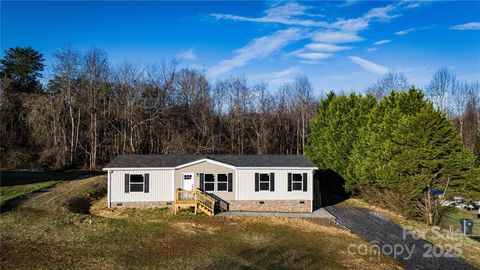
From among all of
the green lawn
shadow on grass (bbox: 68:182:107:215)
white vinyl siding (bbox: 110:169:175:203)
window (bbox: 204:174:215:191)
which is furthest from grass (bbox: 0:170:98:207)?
the green lawn

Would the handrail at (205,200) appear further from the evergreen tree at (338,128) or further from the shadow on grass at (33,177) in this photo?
the shadow on grass at (33,177)

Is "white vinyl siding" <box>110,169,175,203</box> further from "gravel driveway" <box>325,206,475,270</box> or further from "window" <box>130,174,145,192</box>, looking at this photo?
"gravel driveway" <box>325,206,475,270</box>

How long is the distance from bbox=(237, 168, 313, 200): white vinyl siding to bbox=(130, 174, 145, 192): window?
5865mm

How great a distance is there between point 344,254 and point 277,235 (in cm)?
340

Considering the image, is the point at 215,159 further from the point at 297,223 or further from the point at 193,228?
the point at 297,223

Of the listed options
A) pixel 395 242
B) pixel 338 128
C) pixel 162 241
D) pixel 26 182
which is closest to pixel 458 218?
pixel 338 128

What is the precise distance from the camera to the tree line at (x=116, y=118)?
38.3 metres

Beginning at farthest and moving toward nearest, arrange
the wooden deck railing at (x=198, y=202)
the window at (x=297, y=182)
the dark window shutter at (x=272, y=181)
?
1. the window at (x=297, y=182)
2. the dark window shutter at (x=272, y=181)
3. the wooden deck railing at (x=198, y=202)

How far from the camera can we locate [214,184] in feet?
68.7

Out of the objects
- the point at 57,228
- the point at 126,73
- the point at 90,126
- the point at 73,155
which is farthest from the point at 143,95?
the point at 57,228

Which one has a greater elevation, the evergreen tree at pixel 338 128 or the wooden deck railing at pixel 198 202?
the evergreen tree at pixel 338 128

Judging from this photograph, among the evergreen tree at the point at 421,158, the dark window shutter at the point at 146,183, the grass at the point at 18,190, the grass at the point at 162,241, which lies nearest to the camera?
the grass at the point at 162,241

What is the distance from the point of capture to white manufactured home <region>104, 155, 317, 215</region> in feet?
67.1

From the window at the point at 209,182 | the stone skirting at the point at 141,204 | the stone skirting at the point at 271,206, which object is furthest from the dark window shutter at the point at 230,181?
the stone skirting at the point at 141,204
